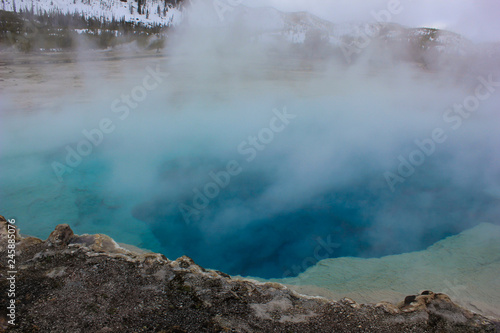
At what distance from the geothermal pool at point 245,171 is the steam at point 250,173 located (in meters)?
0.03

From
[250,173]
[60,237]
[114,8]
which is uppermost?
[114,8]

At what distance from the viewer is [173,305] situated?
2176 mm

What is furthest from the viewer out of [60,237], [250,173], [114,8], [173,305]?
[114,8]

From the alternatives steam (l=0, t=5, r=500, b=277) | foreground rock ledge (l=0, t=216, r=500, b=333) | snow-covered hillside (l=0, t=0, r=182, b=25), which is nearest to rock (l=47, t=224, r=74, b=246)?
foreground rock ledge (l=0, t=216, r=500, b=333)

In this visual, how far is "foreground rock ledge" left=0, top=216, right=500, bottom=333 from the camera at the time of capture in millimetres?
2023

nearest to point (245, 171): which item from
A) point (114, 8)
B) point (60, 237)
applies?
point (60, 237)

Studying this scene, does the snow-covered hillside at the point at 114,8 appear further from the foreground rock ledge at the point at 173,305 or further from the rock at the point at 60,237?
the foreground rock ledge at the point at 173,305

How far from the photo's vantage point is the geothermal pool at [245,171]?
397cm

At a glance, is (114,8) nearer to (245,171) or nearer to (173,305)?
(245,171)

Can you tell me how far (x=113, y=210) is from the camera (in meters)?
4.39

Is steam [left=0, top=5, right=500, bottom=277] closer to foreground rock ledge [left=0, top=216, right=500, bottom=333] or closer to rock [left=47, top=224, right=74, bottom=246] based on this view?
rock [left=47, top=224, right=74, bottom=246]

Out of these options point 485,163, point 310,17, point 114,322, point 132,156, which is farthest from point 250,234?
point 310,17

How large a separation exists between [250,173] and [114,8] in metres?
29.4

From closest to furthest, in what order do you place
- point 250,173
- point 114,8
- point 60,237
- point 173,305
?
point 173,305, point 60,237, point 250,173, point 114,8
